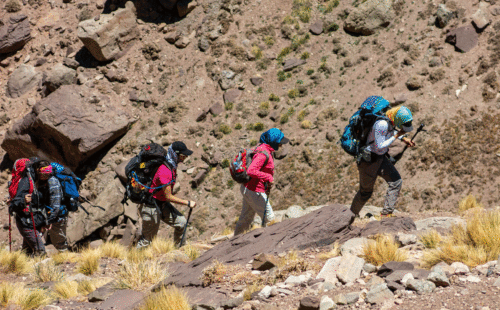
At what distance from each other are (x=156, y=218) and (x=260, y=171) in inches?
→ 77.7

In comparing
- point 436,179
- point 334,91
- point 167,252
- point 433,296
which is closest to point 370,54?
point 334,91

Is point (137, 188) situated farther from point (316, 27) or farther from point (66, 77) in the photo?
point (66, 77)

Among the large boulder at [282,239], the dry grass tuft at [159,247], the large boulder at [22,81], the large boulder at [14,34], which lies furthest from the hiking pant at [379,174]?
the large boulder at [14,34]

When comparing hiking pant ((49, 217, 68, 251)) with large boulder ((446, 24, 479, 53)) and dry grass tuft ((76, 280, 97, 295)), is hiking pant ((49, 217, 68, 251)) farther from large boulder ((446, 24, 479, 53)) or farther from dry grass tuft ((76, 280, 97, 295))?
large boulder ((446, 24, 479, 53))

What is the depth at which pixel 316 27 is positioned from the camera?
2114 cm

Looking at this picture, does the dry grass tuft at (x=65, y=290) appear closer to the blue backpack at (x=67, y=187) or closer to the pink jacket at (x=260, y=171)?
the blue backpack at (x=67, y=187)

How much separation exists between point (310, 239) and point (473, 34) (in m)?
14.6

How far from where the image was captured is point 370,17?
64.5 ft

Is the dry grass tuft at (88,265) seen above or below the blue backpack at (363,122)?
below

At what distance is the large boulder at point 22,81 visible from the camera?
2406 cm

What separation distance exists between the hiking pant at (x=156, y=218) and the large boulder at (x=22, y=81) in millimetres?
19960

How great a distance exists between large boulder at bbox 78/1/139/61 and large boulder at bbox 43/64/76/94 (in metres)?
1.63

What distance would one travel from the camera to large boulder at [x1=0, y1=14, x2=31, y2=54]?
83.0 feet

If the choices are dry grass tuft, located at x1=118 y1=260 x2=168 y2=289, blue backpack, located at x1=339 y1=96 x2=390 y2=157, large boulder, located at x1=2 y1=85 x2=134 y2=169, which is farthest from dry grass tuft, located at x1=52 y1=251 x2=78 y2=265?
large boulder, located at x1=2 y1=85 x2=134 y2=169
